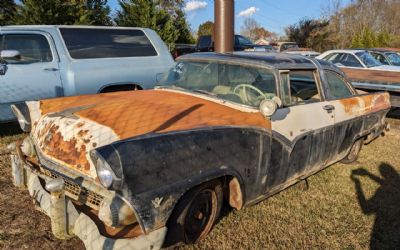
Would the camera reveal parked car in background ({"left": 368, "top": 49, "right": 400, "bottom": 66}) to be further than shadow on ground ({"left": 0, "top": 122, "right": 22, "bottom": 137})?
Yes

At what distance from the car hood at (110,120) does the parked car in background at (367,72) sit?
18.7ft

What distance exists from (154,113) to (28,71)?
136 inches

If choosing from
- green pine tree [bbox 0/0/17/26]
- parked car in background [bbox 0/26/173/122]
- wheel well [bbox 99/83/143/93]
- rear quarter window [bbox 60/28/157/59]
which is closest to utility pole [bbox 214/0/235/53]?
parked car in background [bbox 0/26/173/122]

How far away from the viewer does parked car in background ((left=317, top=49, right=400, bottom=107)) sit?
7.63m

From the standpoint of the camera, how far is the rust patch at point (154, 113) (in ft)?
9.16

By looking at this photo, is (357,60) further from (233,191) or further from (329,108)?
(233,191)

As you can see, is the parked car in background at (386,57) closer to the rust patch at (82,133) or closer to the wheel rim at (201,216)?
the wheel rim at (201,216)

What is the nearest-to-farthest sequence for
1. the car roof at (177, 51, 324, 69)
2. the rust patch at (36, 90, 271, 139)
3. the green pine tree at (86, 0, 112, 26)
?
1. the rust patch at (36, 90, 271, 139)
2. the car roof at (177, 51, 324, 69)
3. the green pine tree at (86, 0, 112, 26)

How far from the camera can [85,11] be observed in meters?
15.7

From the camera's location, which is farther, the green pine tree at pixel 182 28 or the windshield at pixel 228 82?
the green pine tree at pixel 182 28

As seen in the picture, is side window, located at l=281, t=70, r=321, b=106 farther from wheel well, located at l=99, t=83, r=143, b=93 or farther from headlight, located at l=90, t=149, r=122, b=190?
wheel well, located at l=99, t=83, r=143, b=93

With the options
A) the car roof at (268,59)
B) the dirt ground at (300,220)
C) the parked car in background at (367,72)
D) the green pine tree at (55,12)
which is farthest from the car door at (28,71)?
the green pine tree at (55,12)

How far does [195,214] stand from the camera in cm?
294

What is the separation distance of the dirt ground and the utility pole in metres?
3.65
